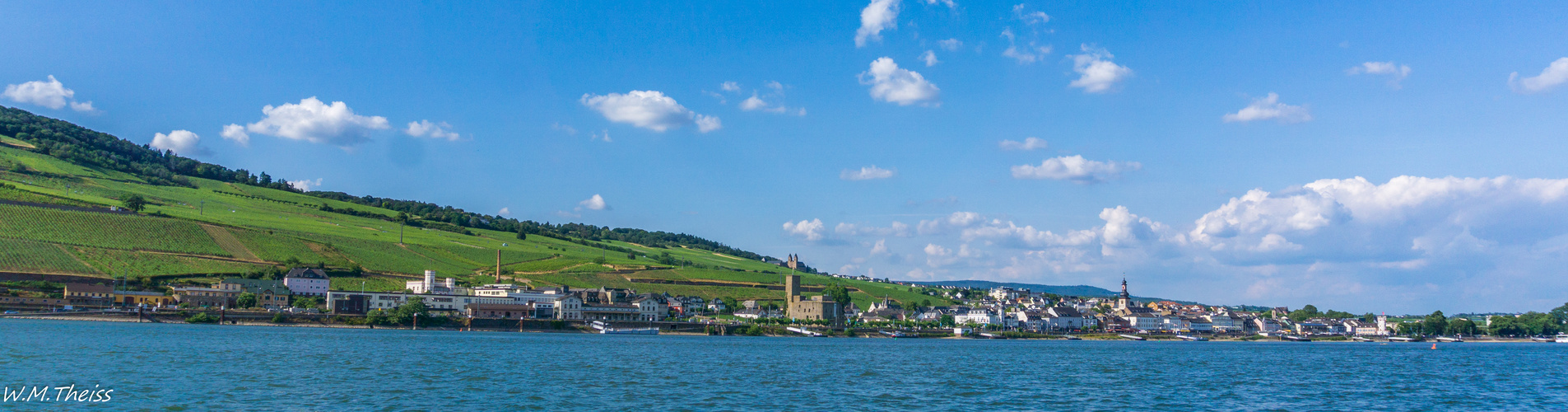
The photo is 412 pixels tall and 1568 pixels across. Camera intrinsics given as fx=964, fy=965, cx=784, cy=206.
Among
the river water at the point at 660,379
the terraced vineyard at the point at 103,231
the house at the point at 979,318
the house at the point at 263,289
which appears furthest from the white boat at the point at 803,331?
the terraced vineyard at the point at 103,231

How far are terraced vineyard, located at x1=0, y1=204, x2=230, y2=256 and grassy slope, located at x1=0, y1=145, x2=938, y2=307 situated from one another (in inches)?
6.7

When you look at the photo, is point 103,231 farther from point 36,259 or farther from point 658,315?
point 658,315

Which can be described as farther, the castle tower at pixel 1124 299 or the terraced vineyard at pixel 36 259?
the castle tower at pixel 1124 299

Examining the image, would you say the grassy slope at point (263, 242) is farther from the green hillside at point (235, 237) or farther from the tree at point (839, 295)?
the tree at point (839, 295)

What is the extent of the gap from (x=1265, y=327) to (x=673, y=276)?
10300 cm

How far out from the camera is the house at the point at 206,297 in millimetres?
94938

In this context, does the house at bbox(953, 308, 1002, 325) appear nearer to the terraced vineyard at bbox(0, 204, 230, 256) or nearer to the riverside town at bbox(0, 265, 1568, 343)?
the riverside town at bbox(0, 265, 1568, 343)

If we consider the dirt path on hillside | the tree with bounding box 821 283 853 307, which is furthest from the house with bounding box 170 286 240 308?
the tree with bounding box 821 283 853 307

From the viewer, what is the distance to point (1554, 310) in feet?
568

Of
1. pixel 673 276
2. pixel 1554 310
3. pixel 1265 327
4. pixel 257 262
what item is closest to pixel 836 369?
pixel 257 262

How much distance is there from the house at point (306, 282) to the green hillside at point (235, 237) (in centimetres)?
287

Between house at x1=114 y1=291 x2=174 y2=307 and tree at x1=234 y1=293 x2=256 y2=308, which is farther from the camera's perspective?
tree at x1=234 y1=293 x2=256 y2=308

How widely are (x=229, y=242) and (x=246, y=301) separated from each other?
2719cm

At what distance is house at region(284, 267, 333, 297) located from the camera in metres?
108
